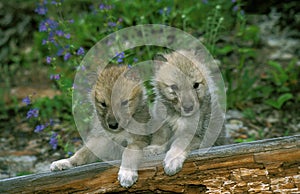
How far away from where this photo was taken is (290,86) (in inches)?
252

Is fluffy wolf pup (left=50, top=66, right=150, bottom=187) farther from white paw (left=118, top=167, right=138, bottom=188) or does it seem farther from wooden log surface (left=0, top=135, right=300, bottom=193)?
wooden log surface (left=0, top=135, right=300, bottom=193)

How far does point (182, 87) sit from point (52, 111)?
2.66 metres

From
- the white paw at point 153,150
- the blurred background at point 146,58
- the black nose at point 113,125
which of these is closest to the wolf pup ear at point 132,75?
the black nose at point 113,125

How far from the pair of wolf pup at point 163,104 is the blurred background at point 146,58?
80 centimetres

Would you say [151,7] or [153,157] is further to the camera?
[151,7]

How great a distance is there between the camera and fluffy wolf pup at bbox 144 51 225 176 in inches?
157

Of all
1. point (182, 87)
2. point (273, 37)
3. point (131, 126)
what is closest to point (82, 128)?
point (131, 126)

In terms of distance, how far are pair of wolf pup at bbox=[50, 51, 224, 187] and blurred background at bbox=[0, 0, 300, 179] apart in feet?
2.62

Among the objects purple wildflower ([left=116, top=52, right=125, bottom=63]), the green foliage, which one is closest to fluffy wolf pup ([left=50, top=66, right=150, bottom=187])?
purple wildflower ([left=116, top=52, right=125, bottom=63])

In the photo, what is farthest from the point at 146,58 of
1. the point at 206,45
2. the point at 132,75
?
the point at 132,75

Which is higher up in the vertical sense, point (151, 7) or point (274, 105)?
point (151, 7)

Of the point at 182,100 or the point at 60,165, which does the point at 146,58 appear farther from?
the point at 60,165

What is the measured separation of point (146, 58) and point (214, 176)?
264cm

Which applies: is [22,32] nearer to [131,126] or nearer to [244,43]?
[244,43]
